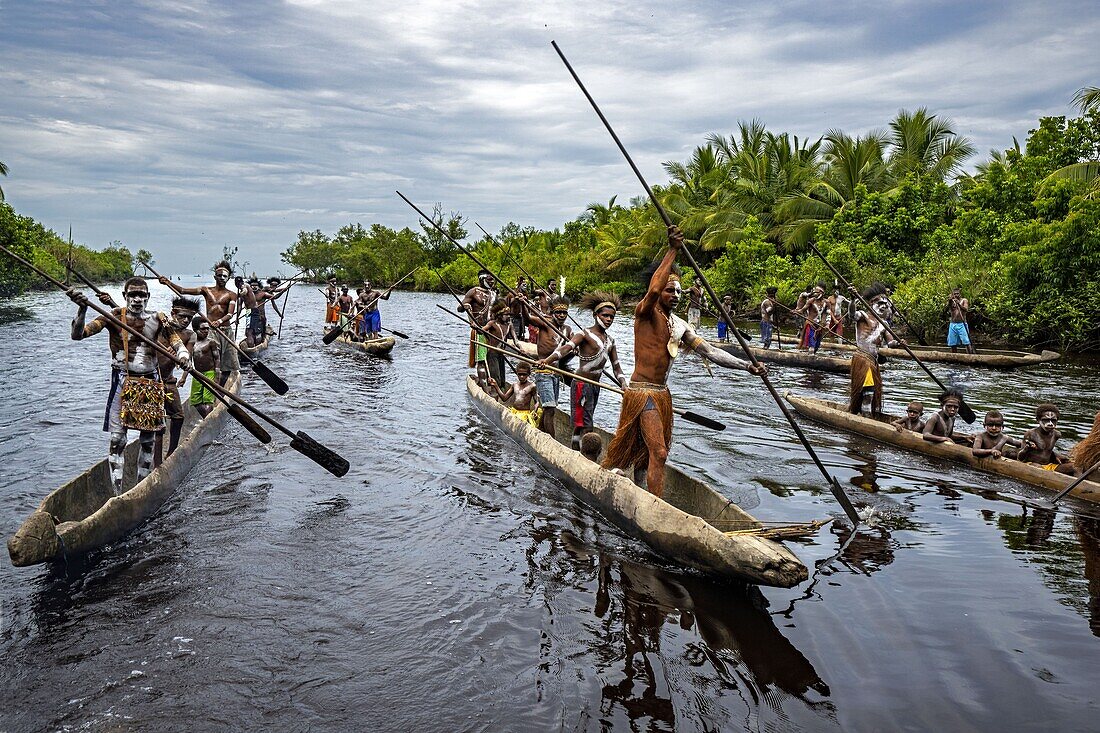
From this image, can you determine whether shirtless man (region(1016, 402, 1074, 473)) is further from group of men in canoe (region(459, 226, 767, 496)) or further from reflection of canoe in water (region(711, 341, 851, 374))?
reflection of canoe in water (region(711, 341, 851, 374))

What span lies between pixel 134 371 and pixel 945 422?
9.13 metres

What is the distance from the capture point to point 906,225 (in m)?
27.0

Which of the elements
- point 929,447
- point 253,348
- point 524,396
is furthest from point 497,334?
point 253,348

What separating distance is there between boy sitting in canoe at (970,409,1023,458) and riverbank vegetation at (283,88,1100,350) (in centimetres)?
597

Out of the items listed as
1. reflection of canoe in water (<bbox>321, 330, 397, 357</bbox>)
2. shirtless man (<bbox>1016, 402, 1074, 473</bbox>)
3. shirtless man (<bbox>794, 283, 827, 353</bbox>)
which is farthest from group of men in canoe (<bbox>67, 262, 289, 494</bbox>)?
shirtless man (<bbox>794, 283, 827, 353</bbox>)

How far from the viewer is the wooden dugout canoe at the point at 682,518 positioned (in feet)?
16.7

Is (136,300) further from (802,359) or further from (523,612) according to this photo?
(802,359)

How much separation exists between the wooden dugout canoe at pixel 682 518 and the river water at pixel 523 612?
25 cm

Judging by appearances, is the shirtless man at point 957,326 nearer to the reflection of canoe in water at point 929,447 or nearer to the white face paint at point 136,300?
the reflection of canoe in water at point 929,447

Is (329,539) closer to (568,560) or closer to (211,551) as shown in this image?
(211,551)

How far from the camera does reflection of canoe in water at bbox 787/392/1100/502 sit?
7.89 metres

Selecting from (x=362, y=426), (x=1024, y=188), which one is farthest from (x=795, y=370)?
(x=362, y=426)

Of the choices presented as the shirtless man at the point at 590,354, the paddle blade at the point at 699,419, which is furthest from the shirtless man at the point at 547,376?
the paddle blade at the point at 699,419

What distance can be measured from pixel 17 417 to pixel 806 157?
32328 millimetres
